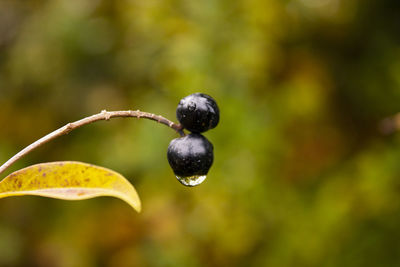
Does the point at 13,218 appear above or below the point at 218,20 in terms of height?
below

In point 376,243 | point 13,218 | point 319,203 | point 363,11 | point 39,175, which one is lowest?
point 39,175

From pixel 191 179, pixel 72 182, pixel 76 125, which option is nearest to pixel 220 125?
pixel 191 179

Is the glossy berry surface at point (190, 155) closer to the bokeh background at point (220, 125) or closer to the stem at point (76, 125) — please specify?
the stem at point (76, 125)

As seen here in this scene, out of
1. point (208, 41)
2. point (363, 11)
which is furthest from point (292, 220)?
point (363, 11)

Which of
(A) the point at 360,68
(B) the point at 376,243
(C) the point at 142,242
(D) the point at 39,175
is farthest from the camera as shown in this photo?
(A) the point at 360,68

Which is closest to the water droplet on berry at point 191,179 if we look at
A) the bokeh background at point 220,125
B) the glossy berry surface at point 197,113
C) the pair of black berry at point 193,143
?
the pair of black berry at point 193,143

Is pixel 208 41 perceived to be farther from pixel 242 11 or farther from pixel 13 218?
pixel 13 218
